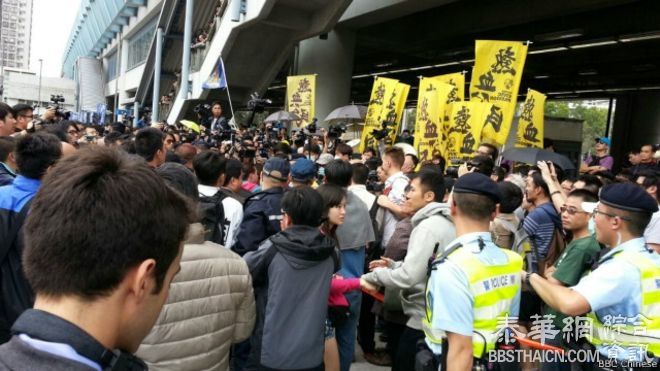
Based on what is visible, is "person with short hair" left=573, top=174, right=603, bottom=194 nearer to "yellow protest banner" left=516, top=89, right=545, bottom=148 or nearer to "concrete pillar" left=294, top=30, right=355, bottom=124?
"yellow protest banner" left=516, top=89, right=545, bottom=148

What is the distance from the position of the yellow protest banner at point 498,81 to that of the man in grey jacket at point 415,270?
487cm

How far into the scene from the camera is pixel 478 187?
2.35 m

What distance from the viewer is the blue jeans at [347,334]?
3.66 metres

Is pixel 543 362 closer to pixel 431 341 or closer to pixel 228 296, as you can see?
pixel 431 341

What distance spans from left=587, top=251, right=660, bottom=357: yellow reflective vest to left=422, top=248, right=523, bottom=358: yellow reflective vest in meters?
0.61

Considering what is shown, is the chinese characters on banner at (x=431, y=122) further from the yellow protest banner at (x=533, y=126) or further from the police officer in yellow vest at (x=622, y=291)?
the police officer in yellow vest at (x=622, y=291)

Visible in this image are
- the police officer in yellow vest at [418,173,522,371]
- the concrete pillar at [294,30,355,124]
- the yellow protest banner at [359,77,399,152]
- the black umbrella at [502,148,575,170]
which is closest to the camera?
the police officer in yellow vest at [418,173,522,371]

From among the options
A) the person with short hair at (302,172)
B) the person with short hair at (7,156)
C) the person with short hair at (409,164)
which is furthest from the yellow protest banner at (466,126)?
the person with short hair at (7,156)

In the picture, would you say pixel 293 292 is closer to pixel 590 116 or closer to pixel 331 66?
pixel 331 66

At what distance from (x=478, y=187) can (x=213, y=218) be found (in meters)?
1.81

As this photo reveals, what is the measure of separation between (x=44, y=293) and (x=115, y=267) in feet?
0.46

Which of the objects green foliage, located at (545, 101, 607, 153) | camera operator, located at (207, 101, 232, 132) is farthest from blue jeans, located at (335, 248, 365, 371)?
green foliage, located at (545, 101, 607, 153)

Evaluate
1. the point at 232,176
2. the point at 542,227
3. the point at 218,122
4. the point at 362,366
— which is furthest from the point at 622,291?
the point at 218,122

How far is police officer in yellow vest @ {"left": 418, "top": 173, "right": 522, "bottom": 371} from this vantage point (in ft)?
7.14
